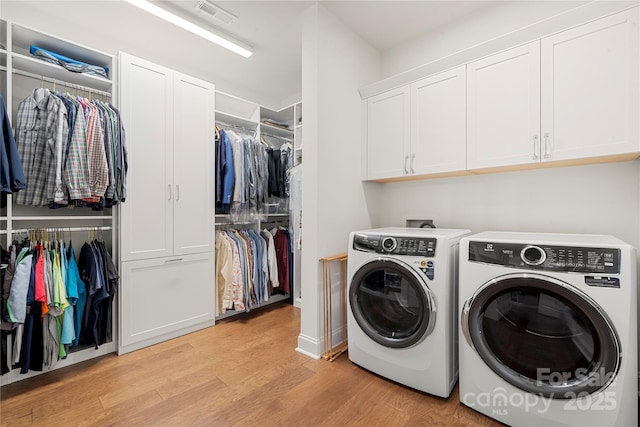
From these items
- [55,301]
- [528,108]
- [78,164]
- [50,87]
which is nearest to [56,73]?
[50,87]

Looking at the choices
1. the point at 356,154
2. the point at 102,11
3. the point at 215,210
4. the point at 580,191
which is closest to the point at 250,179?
the point at 215,210

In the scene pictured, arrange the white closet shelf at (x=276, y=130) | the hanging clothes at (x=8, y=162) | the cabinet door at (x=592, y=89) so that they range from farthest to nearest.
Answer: the white closet shelf at (x=276, y=130), the hanging clothes at (x=8, y=162), the cabinet door at (x=592, y=89)

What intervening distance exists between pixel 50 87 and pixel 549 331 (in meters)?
3.69

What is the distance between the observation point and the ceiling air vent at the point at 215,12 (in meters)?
2.17

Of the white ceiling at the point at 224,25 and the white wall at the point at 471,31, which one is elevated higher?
the white ceiling at the point at 224,25

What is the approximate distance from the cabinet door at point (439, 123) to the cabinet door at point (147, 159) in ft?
6.81

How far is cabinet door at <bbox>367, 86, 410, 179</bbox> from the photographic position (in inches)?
92.5

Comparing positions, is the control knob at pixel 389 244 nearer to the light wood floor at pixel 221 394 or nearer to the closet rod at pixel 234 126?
the light wood floor at pixel 221 394

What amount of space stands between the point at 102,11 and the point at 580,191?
380 centimetres

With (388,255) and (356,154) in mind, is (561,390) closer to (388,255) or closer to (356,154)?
(388,255)

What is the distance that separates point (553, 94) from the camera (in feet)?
5.57

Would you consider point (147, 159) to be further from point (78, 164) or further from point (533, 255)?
point (533, 255)

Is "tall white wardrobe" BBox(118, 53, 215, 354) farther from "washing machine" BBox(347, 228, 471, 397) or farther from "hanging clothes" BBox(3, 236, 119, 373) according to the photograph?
"washing machine" BBox(347, 228, 471, 397)

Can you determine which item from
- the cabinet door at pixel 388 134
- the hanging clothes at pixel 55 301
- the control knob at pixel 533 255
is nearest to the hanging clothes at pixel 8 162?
the hanging clothes at pixel 55 301
